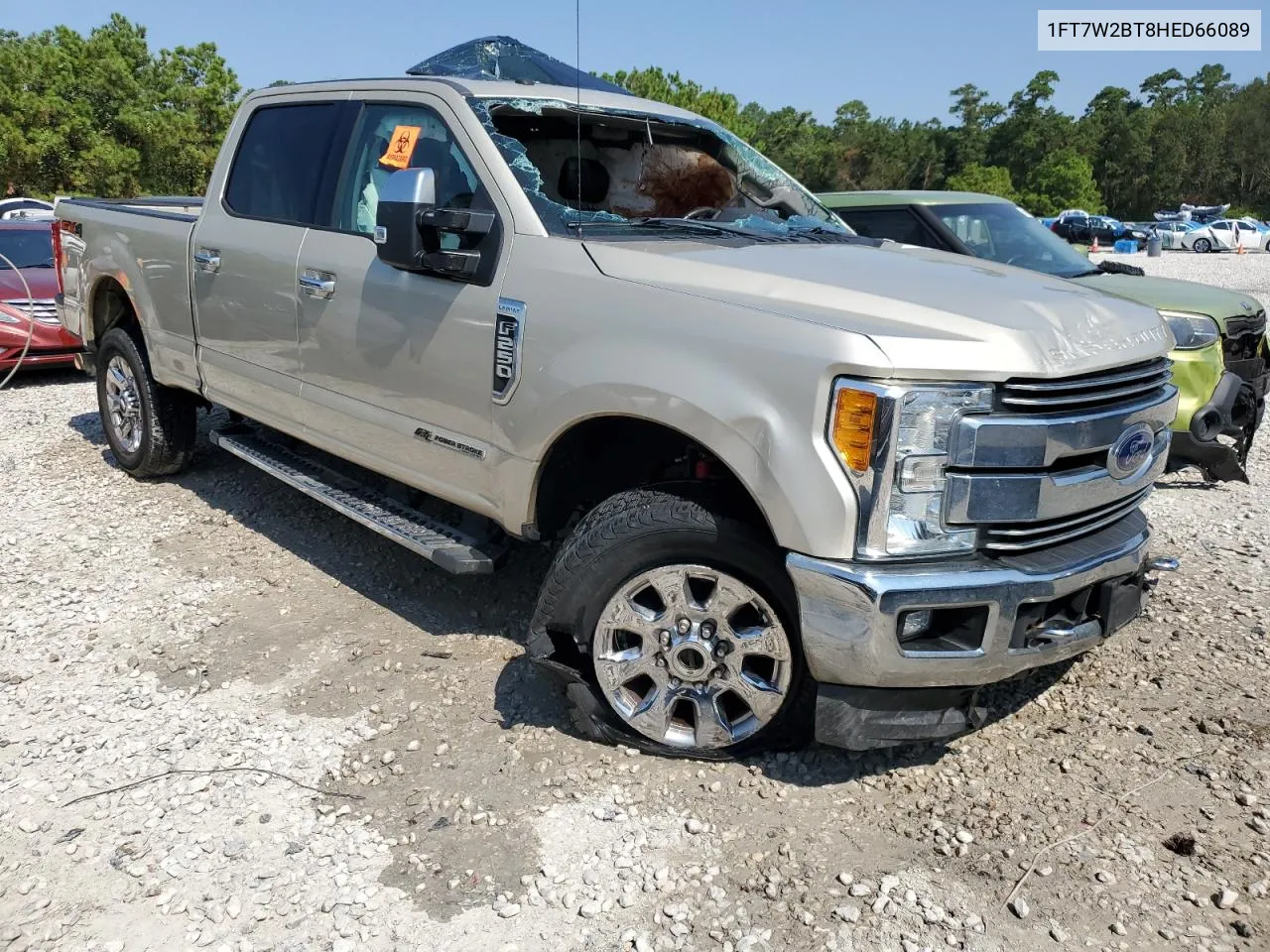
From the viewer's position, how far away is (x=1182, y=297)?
644cm

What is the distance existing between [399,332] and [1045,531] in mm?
2343

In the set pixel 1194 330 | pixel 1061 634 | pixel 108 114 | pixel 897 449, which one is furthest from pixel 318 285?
pixel 108 114

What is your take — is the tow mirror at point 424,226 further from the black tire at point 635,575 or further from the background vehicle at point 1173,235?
the background vehicle at point 1173,235

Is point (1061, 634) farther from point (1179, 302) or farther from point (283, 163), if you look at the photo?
point (1179, 302)

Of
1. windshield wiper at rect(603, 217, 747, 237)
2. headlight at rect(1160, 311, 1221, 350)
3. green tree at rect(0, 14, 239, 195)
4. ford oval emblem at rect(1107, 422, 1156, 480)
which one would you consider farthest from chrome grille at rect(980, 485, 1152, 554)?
green tree at rect(0, 14, 239, 195)

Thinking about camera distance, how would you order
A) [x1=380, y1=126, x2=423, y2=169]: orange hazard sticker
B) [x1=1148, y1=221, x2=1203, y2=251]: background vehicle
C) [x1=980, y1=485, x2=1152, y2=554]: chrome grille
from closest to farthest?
[x1=980, y1=485, x2=1152, y2=554]: chrome grille
[x1=380, y1=126, x2=423, y2=169]: orange hazard sticker
[x1=1148, y1=221, x2=1203, y2=251]: background vehicle

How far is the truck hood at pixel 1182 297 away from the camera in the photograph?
6.18m

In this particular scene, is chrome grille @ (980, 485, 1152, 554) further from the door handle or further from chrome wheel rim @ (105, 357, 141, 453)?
chrome wheel rim @ (105, 357, 141, 453)

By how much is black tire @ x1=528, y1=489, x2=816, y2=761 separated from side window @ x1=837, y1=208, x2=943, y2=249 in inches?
188

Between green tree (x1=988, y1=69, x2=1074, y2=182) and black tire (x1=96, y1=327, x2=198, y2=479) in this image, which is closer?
black tire (x1=96, y1=327, x2=198, y2=479)

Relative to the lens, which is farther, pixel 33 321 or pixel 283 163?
pixel 33 321

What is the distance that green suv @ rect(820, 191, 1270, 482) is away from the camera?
581 cm

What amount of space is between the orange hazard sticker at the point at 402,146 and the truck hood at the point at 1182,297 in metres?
4.13

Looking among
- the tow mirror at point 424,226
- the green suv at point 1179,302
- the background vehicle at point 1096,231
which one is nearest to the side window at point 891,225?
the green suv at point 1179,302
